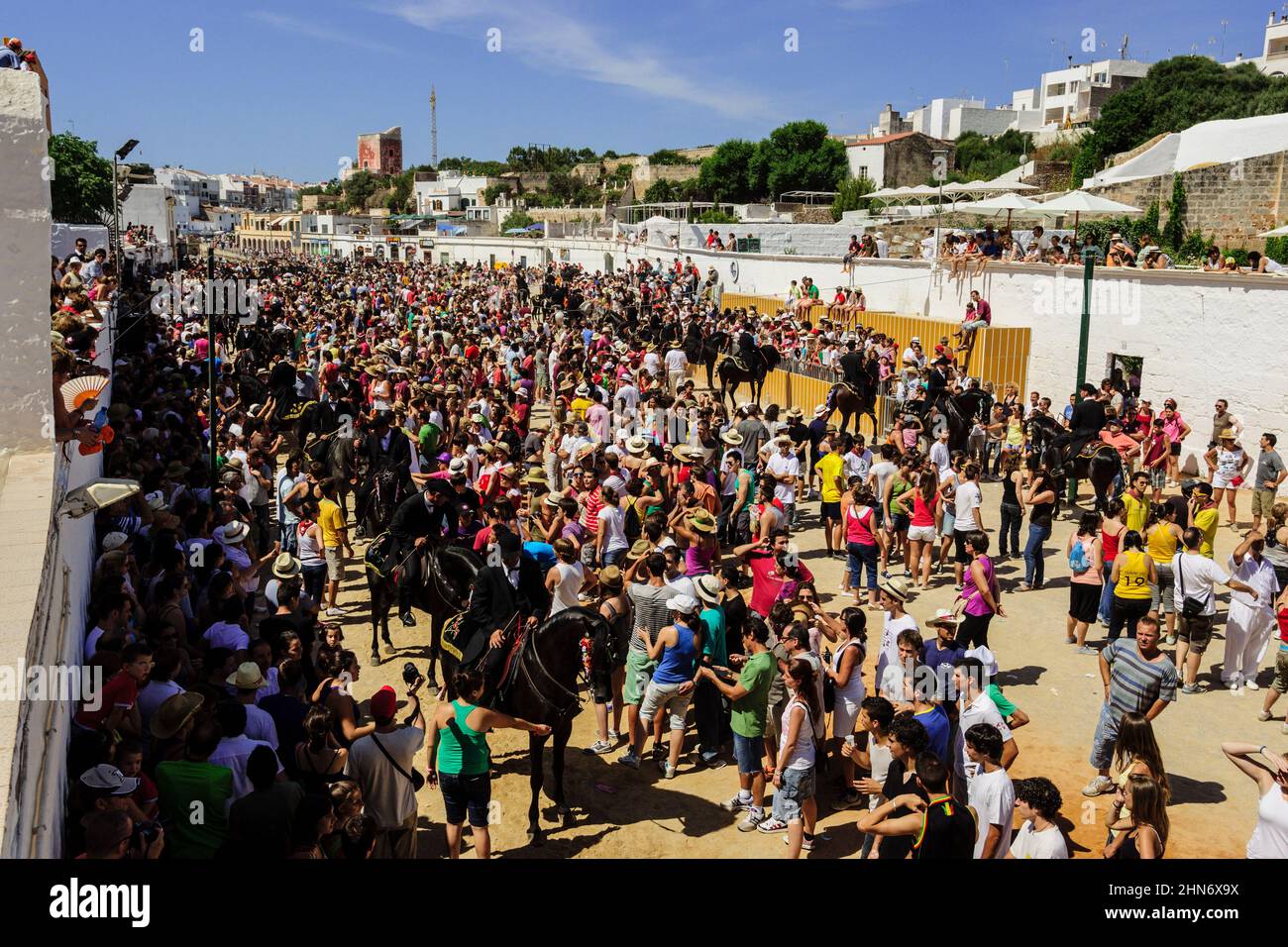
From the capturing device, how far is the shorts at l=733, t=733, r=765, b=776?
6.82 meters

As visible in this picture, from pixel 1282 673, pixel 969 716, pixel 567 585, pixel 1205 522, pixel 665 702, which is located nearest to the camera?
pixel 969 716

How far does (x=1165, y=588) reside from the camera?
977cm

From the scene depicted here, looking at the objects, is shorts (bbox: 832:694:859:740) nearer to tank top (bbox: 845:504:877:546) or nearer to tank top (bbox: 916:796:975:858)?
tank top (bbox: 916:796:975:858)

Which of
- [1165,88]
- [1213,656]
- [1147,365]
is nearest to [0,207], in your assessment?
[1213,656]

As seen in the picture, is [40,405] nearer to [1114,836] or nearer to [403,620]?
[403,620]

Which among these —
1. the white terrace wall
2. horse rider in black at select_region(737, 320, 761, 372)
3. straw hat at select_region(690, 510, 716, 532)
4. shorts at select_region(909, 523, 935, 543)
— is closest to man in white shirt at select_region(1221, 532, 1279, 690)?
shorts at select_region(909, 523, 935, 543)

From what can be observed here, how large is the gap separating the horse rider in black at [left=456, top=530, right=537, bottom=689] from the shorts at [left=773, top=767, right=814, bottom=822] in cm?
198

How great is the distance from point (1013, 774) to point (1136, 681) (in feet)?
4.29

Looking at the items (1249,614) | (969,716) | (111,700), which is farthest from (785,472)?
(111,700)

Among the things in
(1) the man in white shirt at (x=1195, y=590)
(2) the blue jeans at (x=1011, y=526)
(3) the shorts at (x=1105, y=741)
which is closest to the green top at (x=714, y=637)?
(3) the shorts at (x=1105, y=741)

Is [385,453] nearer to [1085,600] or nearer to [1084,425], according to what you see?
[1085,600]

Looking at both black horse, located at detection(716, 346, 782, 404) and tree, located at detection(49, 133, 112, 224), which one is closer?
black horse, located at detection(716, 346, 782, 404)

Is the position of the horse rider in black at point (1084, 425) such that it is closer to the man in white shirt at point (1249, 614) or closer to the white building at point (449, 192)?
the man in white shirt at point (1249, 614)

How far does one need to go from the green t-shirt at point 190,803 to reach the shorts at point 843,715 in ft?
13.3
